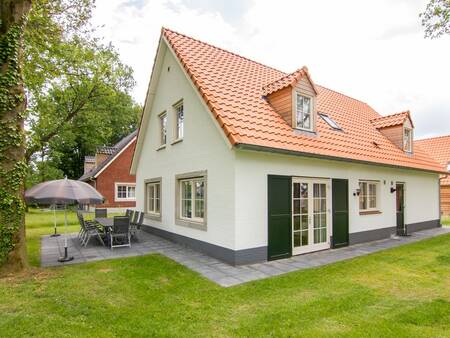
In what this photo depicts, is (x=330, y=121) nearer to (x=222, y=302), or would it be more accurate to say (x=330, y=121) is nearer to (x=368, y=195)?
(x=368, y=195)

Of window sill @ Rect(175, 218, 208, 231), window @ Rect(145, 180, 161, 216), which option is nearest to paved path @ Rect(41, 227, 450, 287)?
window sill @ Rect(175, 218, 208, 231)

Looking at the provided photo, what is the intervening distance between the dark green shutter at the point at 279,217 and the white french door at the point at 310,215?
344mm

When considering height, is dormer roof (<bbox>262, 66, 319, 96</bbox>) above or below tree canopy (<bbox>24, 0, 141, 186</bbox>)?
below

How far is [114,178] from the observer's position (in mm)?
25469

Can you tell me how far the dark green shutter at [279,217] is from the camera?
7.75 metres

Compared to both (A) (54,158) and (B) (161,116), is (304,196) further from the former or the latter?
(A) (54,158)

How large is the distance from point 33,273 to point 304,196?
7.36 m

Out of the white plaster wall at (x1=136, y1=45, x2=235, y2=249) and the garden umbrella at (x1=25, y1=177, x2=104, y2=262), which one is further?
the white plaster wall at (x1=136, y1=45, x2=235, y2=249)

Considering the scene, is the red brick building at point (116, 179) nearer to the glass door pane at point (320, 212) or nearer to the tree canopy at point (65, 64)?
the tree canopy at point (65, 64)

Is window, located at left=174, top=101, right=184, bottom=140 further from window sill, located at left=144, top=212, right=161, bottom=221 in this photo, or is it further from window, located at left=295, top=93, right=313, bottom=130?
window, located at left=295, top=93, right=313, bottom=130

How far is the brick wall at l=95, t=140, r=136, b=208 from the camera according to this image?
81.5 feet

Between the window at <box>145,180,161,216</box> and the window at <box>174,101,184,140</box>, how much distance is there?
8.09 feet

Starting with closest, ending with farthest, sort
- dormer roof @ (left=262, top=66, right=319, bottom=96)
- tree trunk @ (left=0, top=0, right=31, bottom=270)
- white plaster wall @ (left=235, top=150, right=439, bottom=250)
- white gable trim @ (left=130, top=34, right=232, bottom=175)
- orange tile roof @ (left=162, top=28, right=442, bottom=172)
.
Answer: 1. tree trunk @ (left=0, top=0, right=31, bottom=270)
2. white plaster wall @ (left=235, top=150, right=439, bottom=250)
3. orange tile roof @ (left=162, top=28, right=442, bottom=172)
4. white gable trim @ (left=130, top=34, right=232, bottom=175)
5. dormer roof @ (left=262, top=66, right=319, bottom=96)

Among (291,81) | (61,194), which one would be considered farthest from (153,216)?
(291,81)
